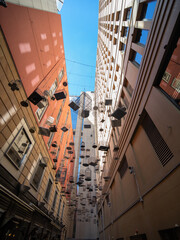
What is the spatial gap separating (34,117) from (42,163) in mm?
3762

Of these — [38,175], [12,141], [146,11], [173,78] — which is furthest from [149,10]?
[38,175]

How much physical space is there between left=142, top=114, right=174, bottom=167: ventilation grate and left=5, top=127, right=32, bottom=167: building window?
24.8ft

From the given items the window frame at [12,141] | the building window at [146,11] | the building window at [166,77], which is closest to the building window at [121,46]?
the building window at [146,11]

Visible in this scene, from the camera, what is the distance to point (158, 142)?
607cm

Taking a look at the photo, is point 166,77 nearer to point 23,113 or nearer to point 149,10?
point 149,10

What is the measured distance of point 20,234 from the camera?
799 cm

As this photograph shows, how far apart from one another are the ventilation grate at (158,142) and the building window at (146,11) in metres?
6.14

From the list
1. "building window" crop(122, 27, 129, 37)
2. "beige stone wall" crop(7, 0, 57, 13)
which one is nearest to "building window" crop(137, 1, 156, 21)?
"building window" crop(122, 27, 129, 37)

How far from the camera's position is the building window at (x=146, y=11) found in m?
7.28

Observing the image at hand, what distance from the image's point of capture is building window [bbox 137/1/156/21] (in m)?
7.28

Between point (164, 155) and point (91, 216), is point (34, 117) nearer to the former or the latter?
point (164, 155)

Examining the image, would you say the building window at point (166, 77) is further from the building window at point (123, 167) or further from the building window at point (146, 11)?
the building window at point (123, 167)

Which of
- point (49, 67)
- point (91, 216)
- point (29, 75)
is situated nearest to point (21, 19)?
point (29, 75)

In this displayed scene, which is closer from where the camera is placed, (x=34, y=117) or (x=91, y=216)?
(x=34, y=117)
